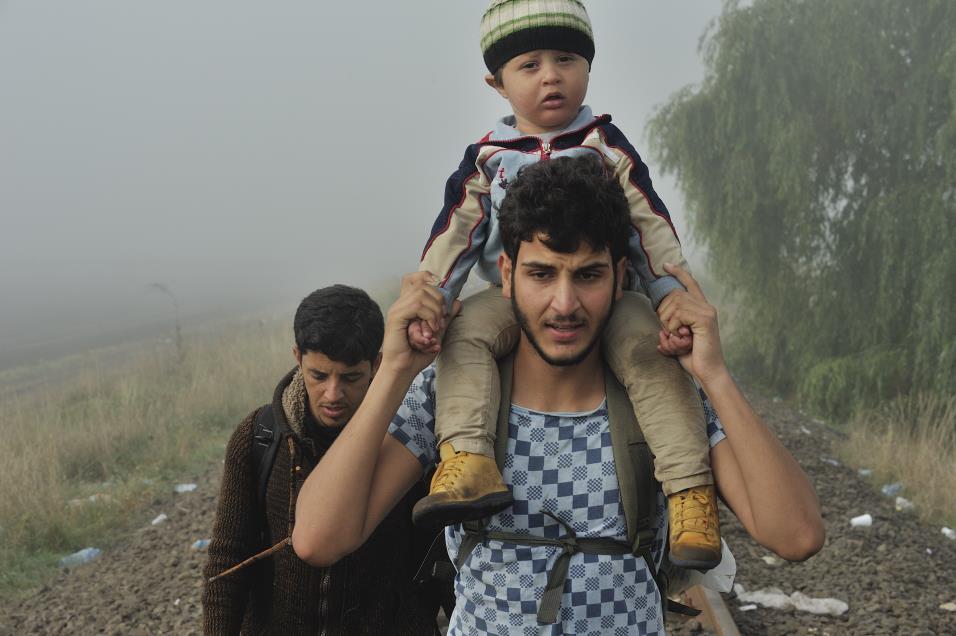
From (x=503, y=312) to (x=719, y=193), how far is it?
40.1ft

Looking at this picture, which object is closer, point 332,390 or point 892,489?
point 332,390

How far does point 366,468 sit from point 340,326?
3.44 feet

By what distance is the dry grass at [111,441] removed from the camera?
7.19 meters

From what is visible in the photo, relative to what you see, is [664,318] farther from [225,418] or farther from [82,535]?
[225,418]

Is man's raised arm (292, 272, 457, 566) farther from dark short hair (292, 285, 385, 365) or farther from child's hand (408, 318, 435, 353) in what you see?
dark short hair (292, 285, 385, 365)

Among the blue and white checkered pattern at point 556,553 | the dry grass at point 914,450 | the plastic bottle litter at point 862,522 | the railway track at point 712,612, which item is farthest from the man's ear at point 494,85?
the dry grass at point 914,450

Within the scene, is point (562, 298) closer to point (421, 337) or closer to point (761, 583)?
point (421, 337)

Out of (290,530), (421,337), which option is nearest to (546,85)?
(421,337)

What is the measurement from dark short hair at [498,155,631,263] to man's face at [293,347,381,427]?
3.35ft

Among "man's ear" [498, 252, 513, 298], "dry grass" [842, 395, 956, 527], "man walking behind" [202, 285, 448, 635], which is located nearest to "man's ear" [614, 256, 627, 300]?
"man's ear" [498, 252, 513, 298]

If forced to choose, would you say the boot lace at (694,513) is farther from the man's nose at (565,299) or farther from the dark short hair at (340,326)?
the dark short hair at (340,326)

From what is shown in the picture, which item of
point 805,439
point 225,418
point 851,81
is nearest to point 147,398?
point 225,418

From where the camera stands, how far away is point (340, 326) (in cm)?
311

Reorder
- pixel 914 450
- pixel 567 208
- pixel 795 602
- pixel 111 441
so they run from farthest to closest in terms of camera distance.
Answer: pixel 111 441, pixel 914 450, pixel 795 602, pixel 567 208
